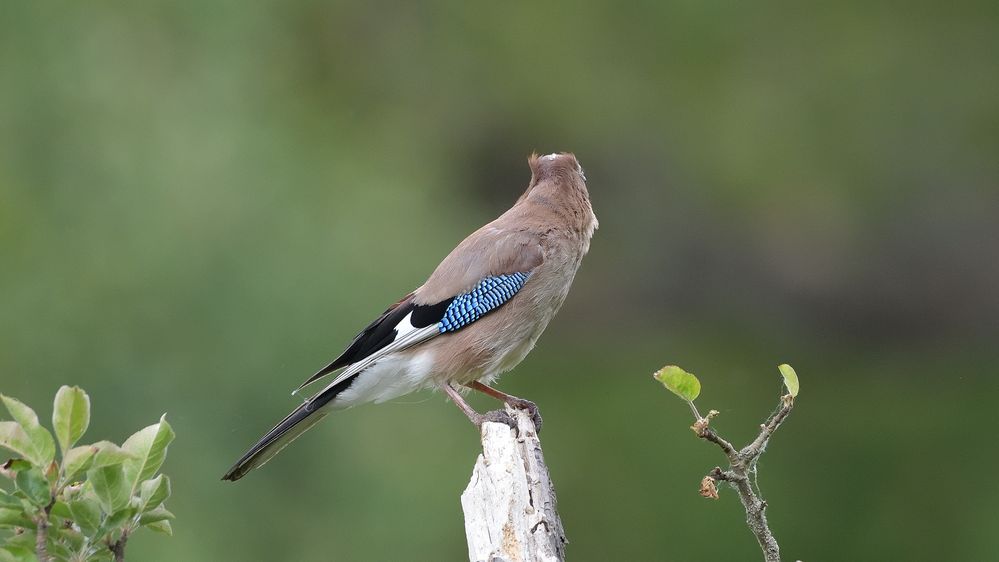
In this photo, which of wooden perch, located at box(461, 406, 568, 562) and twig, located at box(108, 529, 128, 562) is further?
wooden perch, located at box(461, 406, 568, 562)

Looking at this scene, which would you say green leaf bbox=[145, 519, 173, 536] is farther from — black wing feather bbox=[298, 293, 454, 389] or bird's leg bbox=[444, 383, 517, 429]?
black wing feather bbox=[298, 293, 454, 389]

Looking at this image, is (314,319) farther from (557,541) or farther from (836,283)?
(836,283)

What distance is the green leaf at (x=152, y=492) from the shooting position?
2266mm

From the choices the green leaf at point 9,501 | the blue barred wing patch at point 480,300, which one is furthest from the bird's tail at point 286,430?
the green leaf at point 9,501

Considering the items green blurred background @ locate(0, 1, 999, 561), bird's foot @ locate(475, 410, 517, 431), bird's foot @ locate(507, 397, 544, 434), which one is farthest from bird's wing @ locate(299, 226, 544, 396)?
green blurred background @ locate(0, 1, 999, 561)

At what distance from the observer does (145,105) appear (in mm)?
8852

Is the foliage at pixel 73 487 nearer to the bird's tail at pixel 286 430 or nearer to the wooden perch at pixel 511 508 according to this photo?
the wooden perch at pixel 511 508

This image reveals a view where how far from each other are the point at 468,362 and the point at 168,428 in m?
2.24

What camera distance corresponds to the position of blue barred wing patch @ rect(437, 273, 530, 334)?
14.6ft

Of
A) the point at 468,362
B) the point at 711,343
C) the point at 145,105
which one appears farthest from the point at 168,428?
the point at 711,343

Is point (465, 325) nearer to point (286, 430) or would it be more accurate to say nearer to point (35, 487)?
point (286, 430)

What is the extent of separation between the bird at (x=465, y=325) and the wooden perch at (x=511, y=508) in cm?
93

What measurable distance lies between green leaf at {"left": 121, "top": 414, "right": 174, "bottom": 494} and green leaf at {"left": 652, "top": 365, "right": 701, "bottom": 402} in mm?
1036

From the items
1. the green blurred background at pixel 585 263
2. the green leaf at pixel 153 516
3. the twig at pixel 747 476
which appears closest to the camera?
the green leaf at pixel 153 516
